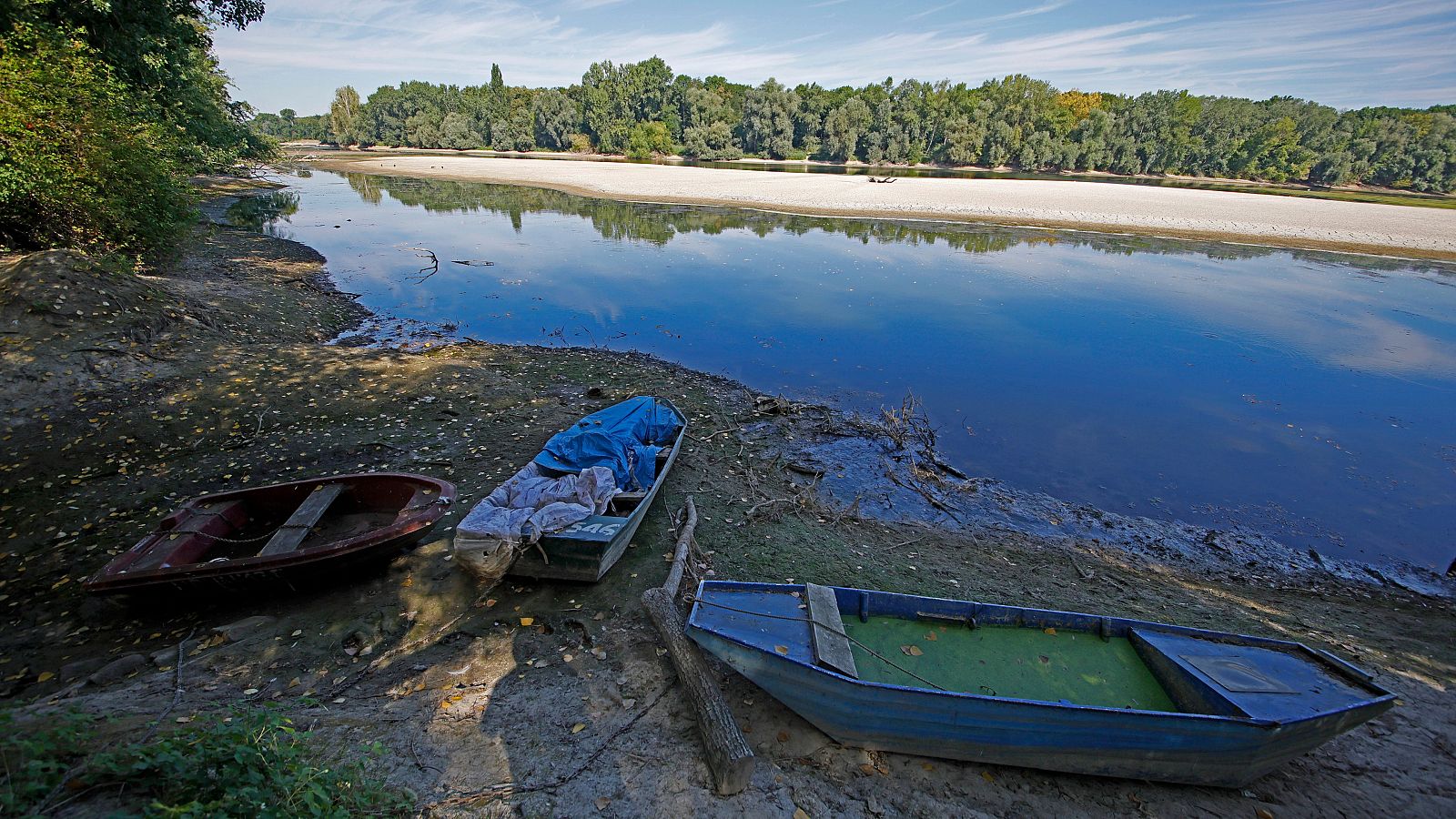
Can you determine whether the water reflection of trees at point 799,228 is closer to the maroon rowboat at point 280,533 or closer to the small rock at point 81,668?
the maroon rowboat at point 280,533

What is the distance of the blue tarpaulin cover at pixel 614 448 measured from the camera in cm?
916

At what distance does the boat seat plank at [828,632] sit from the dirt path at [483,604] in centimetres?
83

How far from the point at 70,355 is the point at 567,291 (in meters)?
14.9

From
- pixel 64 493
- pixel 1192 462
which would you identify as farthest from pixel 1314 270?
pixel 64 493

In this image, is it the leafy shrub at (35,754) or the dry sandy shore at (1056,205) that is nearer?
the leafy shrub at (35,754)

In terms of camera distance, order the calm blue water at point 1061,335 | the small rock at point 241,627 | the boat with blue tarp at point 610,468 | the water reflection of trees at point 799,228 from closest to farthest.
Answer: the small rock at point 241,627 < the boat with blue tarp at point 610,468 < the calm blue water at point 1061,335 < the water reflection of trees at point 799,228

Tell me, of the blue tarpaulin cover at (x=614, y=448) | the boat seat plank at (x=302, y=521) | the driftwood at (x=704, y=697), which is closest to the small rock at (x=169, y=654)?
the boat seat plank at (x=302, y=521)

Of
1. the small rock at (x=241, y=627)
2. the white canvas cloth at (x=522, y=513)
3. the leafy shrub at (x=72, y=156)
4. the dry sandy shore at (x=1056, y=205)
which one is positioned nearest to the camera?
the small rock at (x=241, y=627)

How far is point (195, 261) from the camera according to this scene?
22078 millimetres

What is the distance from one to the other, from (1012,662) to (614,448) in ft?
20.3

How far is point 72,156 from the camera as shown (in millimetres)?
14859

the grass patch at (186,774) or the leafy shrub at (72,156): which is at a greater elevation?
the leafy shrub at (72,156)

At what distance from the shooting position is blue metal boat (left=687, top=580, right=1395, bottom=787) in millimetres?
5289

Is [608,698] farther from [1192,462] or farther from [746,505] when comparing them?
[1192,462]
